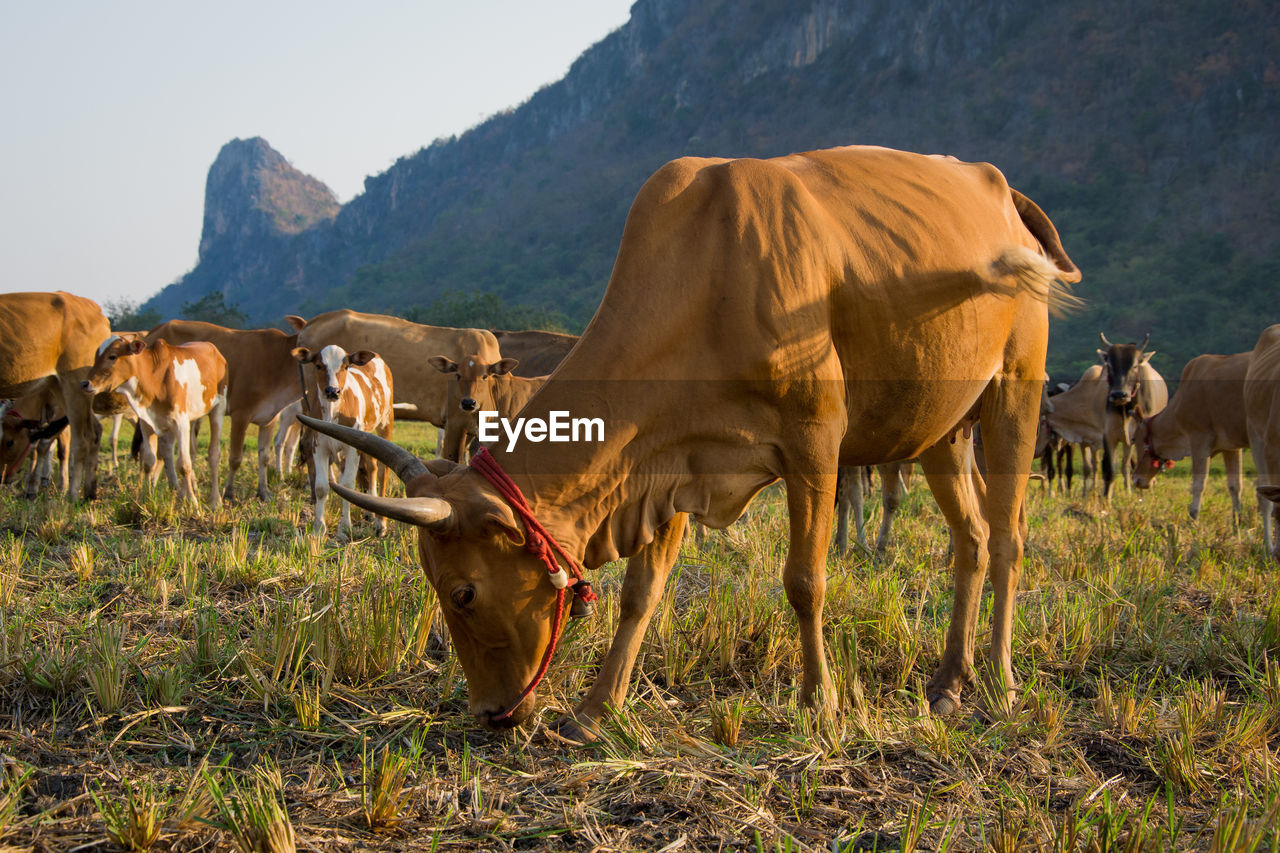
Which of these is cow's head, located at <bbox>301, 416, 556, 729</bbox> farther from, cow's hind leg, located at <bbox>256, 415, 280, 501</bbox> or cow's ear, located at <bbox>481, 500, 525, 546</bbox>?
cow's hind leg, located at <bbox>256, 415, 280, 501</bbox>

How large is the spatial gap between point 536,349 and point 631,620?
13190 mm

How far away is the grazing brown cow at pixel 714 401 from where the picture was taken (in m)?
3.38

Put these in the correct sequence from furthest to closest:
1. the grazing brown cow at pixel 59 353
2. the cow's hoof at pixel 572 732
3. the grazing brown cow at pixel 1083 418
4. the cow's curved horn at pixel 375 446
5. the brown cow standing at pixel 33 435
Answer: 1. the grazing brown cow at pixel 1083 418
2. the brown cow standing at pixel 33 435
3. the grazing brown cow at pixel 59 353
4. the cow's hoof at pixel 572 732
5. the cow's curved horn at pixel 375 446

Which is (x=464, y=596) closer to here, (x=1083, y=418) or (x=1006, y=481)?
(x=1006, y=481)

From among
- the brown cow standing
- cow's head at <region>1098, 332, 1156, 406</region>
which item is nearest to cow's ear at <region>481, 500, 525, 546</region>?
the brown cow standing

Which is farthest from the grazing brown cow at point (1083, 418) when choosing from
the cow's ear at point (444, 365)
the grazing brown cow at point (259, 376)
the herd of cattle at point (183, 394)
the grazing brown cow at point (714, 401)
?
the grazing brown cow at point (714, 401)

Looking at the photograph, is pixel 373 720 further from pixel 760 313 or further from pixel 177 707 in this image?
pixel 760 313

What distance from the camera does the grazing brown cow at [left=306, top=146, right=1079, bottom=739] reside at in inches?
133

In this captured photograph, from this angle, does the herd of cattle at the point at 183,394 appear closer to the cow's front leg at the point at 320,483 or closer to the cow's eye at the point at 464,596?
the cow's front leg at the point at 320,483

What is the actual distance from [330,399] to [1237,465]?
12.0 metres

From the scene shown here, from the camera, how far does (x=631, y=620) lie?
4.05m

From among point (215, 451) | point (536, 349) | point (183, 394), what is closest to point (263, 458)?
point (215, 451)

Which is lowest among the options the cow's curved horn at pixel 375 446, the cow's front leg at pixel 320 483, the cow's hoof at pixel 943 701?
the cow's hoof at pixel 943 701

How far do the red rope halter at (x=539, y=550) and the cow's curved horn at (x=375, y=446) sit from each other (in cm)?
22
